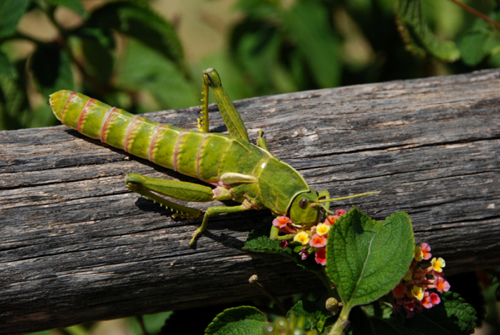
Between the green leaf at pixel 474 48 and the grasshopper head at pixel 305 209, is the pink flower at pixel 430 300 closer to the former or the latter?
the grasshopper head at pixel 305 209

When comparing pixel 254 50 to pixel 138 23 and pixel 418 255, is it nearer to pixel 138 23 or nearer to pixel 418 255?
pixel 138 23

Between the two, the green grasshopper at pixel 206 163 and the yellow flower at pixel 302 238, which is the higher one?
the green grasshopper at pixel 206 163

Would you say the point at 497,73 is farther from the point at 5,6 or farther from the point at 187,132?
the point at 5,6

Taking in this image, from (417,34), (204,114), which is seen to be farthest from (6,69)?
(417,34)

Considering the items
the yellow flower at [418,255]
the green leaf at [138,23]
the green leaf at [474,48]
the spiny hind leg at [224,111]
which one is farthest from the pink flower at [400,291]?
the green leaf at [138,23]

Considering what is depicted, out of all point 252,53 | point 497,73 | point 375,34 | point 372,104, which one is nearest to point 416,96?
point 372,104

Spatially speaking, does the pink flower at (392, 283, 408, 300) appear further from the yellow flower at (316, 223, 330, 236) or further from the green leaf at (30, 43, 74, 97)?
the green leaf at (30, 43, 74, 97)
